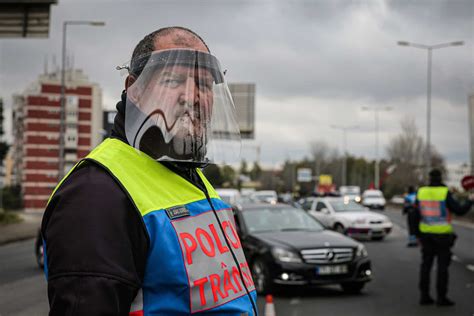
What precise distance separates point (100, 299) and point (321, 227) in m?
11.7

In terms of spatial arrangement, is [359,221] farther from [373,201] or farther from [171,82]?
[373,201]

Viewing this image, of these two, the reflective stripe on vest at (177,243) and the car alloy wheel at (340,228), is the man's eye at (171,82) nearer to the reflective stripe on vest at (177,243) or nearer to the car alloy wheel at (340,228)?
the reflective stripe on vest at (177,243)

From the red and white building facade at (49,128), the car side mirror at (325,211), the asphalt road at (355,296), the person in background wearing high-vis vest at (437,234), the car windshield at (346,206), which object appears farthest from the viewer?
the red and white building facade at (49,128)

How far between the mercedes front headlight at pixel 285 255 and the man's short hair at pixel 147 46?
29.8 feet

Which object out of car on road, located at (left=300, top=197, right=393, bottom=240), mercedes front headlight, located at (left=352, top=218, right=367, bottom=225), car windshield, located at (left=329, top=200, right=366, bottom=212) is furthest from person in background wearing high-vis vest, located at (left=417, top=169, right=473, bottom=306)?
car windshield, located at (left=329, top=200, right=366, bottom=212)

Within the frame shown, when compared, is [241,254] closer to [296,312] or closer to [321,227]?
[296,312]

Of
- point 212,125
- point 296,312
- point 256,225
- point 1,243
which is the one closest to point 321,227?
point 256,225

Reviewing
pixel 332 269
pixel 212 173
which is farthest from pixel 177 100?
pixel 332 269

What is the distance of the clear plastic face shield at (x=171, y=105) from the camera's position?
205 centimetres

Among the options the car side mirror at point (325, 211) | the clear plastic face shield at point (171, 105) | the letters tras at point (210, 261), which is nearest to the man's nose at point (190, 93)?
the clear plastic face shield at point (171, 105)

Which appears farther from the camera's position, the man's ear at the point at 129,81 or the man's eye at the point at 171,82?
the man's ear at the point at 129,81

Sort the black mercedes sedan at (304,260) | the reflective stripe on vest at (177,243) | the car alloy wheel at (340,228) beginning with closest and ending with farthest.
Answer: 1. the reflective stripe on vest at (177,243)
2. the black mercedes sedan at (304,260)
3. the car alloy wheel at (340,228)

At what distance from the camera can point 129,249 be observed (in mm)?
1724

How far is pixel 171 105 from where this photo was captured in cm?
206
